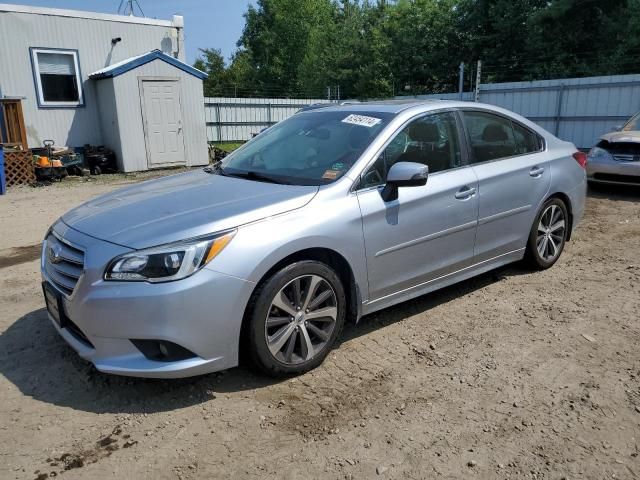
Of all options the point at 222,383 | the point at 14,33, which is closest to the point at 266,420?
the point at 222,383

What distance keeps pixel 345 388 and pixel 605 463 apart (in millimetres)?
1403

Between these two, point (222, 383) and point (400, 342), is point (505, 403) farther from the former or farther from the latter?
point (222, 383)

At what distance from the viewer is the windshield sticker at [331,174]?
3.55m

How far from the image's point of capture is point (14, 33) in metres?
12.7

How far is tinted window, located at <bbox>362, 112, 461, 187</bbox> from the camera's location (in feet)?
12.1

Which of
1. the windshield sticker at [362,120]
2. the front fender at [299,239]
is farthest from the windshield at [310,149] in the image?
the front fender at [299,239]

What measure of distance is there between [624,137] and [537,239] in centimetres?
516

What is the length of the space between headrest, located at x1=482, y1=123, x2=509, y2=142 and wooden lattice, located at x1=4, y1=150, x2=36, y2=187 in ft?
36.3

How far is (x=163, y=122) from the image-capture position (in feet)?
47.0

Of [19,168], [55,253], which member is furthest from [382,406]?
[19,168]

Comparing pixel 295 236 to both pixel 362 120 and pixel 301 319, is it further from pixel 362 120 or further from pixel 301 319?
pixel 362 120

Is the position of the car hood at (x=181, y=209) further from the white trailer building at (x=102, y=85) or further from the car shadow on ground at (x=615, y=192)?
the white trailer building at (x=102, y=85)

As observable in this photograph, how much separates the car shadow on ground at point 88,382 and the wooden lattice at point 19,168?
9358 mm

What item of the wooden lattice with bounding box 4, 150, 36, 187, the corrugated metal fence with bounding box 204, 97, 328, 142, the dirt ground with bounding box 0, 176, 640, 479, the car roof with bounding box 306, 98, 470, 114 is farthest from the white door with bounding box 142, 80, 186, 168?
the car roof with bounding box 306, 98, 470, 114
